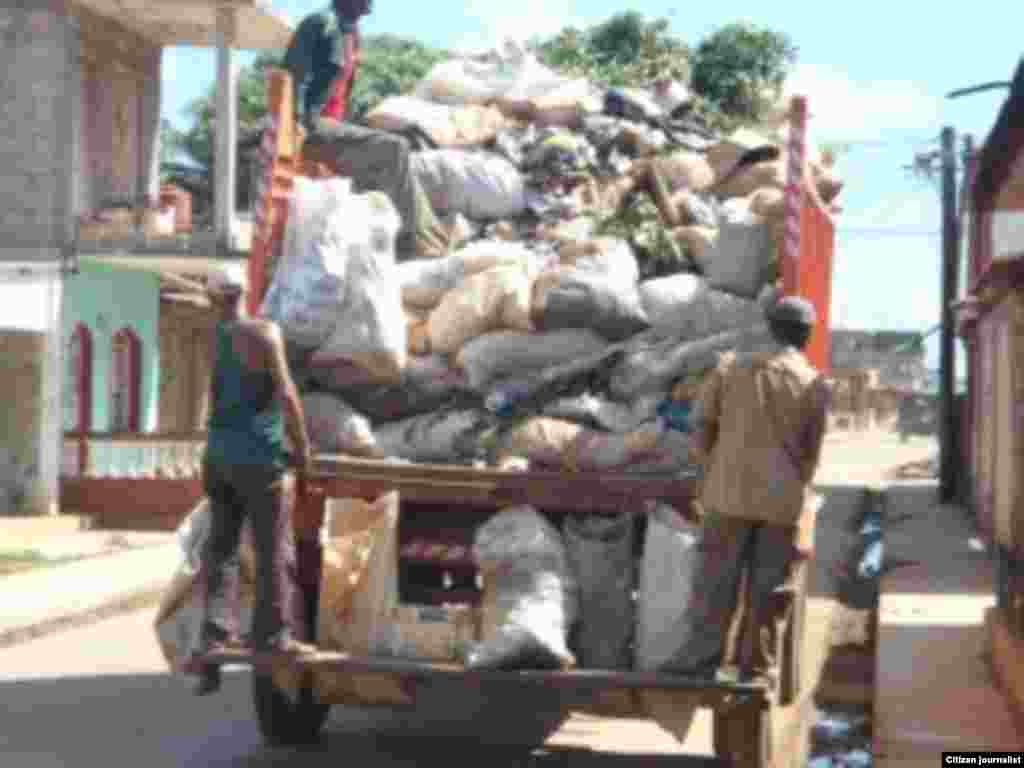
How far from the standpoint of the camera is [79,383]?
2178 cm

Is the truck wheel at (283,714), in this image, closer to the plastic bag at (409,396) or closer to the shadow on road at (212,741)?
the shadow on road at (212,741)

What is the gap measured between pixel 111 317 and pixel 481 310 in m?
15.4

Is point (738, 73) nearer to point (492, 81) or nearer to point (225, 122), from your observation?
point (492, 81)

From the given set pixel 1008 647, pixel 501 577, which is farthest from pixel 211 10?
pixel 501 577

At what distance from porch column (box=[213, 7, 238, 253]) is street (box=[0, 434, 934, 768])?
1091 cm

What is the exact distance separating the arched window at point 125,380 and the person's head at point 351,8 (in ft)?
46.1

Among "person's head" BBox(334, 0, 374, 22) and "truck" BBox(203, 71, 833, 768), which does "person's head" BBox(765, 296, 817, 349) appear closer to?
"truck" BBox(203, 71, 833, 768)

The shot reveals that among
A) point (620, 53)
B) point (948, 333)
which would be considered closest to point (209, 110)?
point (948, 333)

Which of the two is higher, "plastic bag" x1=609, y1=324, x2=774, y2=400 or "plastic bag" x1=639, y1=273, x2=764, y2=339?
"plastic bag" x1=639, y1=273, x2=764, y2=339

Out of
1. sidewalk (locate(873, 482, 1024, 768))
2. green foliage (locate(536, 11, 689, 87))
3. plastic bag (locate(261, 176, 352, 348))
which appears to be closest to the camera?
plastic bag (locate(261, 176, 352, 348))

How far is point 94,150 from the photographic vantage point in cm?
2183

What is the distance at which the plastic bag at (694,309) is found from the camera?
7711 mm

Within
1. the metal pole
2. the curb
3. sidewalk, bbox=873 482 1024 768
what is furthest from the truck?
the metal pole

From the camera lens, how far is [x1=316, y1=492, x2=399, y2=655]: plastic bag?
706 cm
